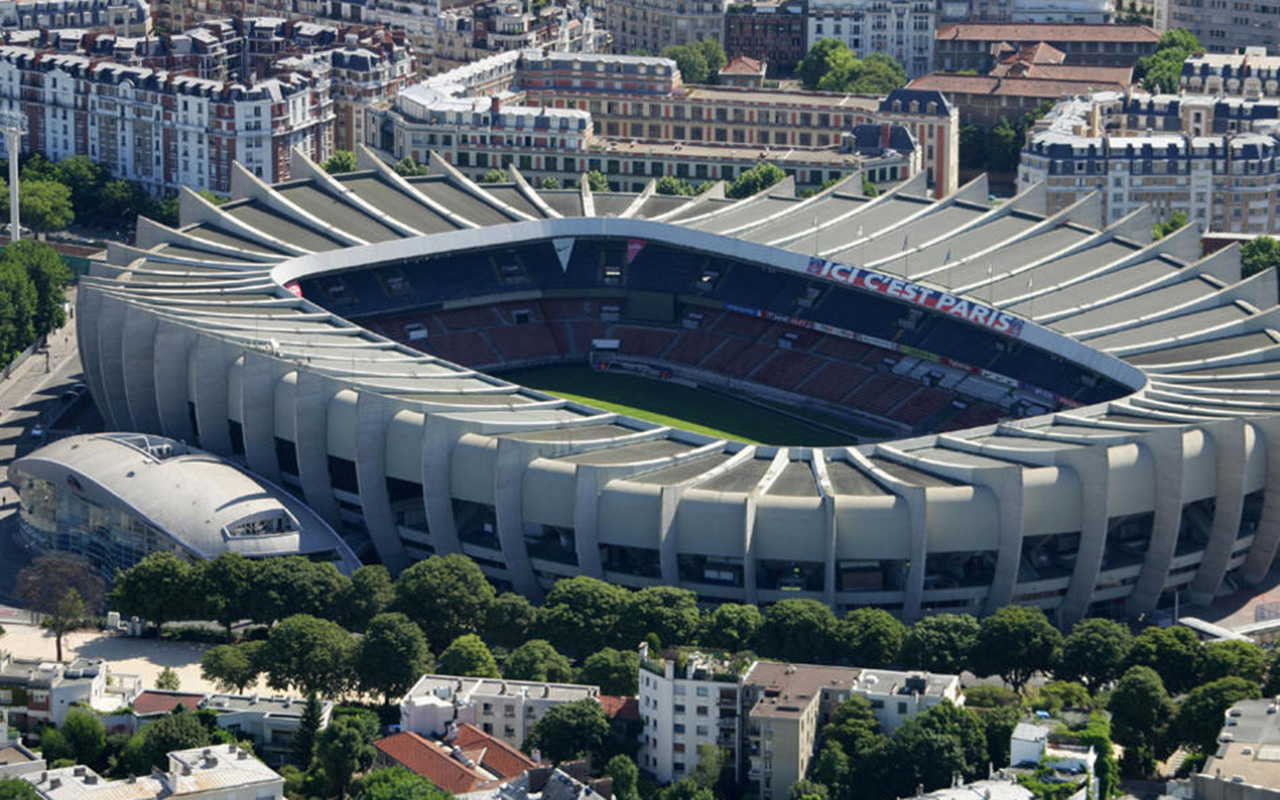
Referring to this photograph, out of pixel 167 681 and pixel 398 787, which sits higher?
pixel 398 787

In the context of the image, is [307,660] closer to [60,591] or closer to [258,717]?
[258,717]

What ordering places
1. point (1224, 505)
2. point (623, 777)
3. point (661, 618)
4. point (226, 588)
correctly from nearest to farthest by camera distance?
1. point (623, 777)
2. point (661, 618)
3. point (226, 588)
4. point (1224, 505)

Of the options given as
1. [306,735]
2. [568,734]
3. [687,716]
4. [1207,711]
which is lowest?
[306,735]

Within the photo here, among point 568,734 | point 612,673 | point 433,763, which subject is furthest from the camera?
point 612,673

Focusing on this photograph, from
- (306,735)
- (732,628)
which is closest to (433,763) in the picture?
(306,735)

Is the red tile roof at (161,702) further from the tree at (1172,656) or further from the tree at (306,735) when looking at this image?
the tree at (1172,656)

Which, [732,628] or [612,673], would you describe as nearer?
[612,673]

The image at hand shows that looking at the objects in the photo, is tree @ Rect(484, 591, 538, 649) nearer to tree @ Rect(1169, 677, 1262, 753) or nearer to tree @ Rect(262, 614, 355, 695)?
tree @ Rect(262, 614, 355, 695)
